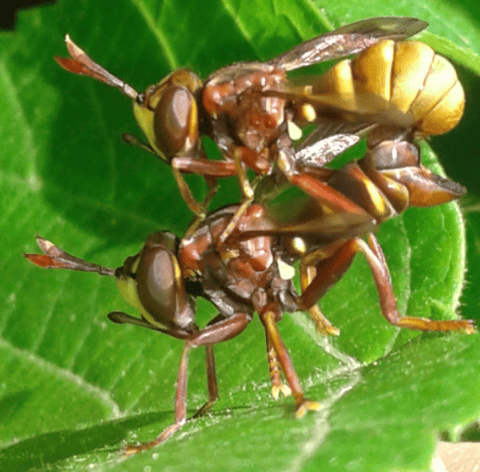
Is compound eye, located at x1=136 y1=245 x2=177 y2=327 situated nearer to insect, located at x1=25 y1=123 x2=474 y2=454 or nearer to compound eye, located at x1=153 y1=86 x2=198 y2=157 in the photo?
insect, located at x1=25 y1=123 x2=474 y2=454

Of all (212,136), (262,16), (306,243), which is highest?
(262,16)

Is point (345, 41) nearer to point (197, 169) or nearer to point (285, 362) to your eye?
point (197, 169)

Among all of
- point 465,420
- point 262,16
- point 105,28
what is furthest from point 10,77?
point 465,420

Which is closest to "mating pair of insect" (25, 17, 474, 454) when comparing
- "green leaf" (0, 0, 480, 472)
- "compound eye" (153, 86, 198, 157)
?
"compound eye" (153, 86, 198, 157)

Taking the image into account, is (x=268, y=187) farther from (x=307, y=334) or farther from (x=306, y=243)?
(x=307, y=334)

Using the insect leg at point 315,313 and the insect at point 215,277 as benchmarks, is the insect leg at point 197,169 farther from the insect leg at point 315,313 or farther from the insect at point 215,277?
the insect leg at point 315,313

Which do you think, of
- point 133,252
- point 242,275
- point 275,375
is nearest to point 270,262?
point 242,275

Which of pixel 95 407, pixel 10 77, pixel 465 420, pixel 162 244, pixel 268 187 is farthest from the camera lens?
pixel 10 77
